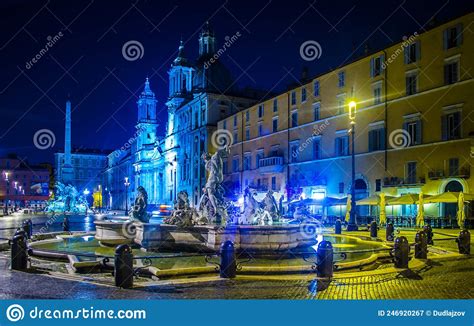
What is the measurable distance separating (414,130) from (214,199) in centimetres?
2445

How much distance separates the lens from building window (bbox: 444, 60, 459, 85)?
33.0 metres

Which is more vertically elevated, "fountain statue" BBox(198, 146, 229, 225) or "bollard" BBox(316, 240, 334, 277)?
"fountain statue" BBox(198, 146, 229, 225)

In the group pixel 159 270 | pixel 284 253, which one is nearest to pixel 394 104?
pixel 284 253

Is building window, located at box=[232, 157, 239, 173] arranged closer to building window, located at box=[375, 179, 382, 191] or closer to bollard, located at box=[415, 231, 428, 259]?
building window, located at box=[375, 179, 382, 191]

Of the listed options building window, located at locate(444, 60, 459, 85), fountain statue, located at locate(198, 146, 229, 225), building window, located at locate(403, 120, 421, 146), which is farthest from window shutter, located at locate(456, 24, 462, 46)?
fountain statue, located at locate(198, 146, 229, 225)

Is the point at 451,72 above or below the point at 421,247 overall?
above

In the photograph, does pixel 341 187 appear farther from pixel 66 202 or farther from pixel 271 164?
pixel 66 202

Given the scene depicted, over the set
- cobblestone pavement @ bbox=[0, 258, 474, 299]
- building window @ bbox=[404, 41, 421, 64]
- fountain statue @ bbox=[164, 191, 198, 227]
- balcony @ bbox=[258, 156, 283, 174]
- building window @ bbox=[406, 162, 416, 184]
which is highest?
building window @ bbox=[404, 41, 421, 64]

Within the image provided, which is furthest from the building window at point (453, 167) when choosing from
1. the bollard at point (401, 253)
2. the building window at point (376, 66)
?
the bollard at point (401, 253)

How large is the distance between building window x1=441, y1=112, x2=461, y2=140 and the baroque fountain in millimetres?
19572

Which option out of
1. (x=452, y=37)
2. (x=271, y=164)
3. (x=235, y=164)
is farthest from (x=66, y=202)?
(x=452, y=37)

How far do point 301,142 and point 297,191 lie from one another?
5625 millimetres

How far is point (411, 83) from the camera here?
122ft

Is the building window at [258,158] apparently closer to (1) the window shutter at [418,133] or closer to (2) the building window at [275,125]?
(2) the building window at [275,125]
